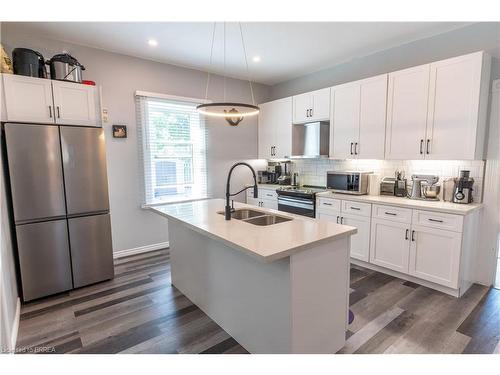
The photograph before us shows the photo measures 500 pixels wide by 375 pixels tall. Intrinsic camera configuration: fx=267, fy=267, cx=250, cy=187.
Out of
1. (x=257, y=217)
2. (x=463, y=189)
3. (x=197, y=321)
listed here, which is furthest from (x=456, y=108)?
(x=197, y=321)

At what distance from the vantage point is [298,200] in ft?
13.3

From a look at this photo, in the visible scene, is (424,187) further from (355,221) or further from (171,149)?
(171,149)

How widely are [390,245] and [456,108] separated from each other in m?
1.59

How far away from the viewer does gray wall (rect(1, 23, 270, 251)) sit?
10.8 feet

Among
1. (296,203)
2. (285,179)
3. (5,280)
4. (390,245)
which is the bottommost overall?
(390,245)

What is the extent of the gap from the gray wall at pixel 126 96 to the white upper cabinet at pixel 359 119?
1.98 m

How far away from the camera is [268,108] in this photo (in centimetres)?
489

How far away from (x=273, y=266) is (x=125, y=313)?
1.63 meters

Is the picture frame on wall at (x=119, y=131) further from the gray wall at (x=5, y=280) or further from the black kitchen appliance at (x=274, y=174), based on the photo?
the black kitchen appliance at (x=274, y=174)

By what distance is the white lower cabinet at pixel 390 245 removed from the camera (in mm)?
2969

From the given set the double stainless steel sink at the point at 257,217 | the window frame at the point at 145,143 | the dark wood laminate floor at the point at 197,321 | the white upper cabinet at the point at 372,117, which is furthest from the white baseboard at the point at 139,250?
the white upper cabinet at the point at 372,117

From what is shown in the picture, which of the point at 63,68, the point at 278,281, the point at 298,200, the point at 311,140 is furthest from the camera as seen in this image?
the point at 311,140

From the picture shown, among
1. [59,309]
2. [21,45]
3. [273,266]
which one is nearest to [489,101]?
[273,266]
